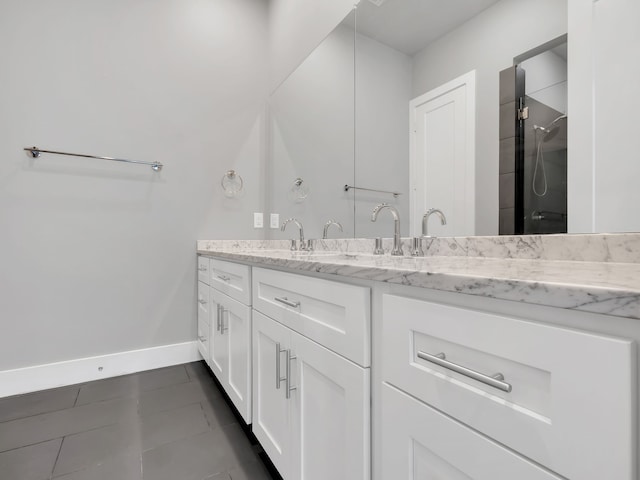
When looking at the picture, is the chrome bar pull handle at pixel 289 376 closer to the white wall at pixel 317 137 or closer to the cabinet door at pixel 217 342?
the cabinet door at pixel 217 342

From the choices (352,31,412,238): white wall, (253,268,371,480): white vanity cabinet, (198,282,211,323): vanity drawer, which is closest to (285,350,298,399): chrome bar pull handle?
(253,268,371,480): white vanity cabinet

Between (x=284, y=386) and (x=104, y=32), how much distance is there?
2343 millimetres

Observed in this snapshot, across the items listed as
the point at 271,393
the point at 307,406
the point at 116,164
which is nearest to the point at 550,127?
the point at 307,406

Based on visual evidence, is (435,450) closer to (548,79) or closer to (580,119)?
(580,119)

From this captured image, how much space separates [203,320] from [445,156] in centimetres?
168

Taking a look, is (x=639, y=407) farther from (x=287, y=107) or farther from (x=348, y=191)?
(x=287, y=107)

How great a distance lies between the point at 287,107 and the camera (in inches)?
90.0

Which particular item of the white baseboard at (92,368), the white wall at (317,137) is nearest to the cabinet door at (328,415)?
the white wall at (317,137)

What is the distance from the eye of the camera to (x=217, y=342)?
1659 millimetres

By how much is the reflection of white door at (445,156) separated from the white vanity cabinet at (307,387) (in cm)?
61

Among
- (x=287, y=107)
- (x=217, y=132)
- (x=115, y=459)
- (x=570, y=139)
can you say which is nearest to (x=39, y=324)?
(x=115, y=459)

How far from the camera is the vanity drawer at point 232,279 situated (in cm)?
125

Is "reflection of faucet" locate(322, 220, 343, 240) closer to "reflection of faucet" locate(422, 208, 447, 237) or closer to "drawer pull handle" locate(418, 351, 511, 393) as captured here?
"reflection of faucet" locate(422, 208, 447, 237)

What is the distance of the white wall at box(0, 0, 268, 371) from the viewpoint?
1781 mm
